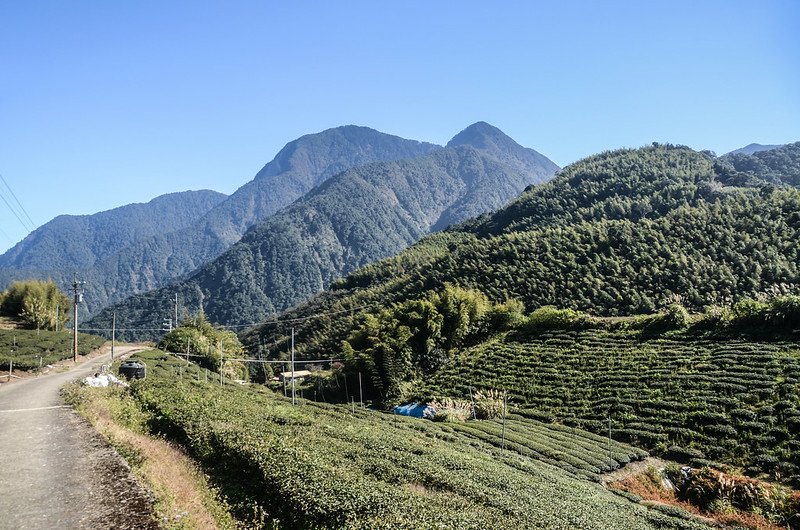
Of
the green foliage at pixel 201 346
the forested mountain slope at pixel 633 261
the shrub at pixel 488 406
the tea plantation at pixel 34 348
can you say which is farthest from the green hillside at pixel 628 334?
the tea plantation at pixel 34 348

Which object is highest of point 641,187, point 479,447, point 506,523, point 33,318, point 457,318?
point 641,187

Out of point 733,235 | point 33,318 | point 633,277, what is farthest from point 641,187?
point 33,318

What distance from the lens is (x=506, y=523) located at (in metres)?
11.9

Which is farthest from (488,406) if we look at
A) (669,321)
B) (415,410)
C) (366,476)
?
(366,476)

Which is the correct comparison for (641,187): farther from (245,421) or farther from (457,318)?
(245,421)

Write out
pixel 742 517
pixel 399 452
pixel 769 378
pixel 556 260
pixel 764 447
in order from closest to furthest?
pixel 399 452, pixel 742 517, pixel 764 447, pixel 769 378, pixel 556 260

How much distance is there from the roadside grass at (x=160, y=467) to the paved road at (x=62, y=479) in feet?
1.26

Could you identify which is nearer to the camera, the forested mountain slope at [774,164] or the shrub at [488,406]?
the shrub at [488,406]

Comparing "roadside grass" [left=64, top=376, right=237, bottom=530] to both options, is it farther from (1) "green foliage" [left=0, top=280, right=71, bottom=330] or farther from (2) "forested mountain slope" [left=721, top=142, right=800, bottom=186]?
(2) "forested mountain slope" [left=721, top=142, right=800, bottom=186]

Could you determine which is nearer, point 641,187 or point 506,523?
point 506,523

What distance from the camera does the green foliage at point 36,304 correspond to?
6100 cm

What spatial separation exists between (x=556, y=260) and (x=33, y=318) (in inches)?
2437

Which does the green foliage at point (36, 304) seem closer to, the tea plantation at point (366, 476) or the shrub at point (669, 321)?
the tea plantation at point (366, 476)

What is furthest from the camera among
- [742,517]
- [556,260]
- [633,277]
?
[556,260]
